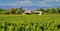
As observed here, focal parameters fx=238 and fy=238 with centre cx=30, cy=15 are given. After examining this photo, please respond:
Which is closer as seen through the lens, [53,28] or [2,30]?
[2,30]

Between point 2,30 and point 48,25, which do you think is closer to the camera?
point 2,30

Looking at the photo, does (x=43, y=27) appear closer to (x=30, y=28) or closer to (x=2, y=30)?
(x=30, y=28)

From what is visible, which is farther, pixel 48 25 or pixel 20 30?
pixel 48 25

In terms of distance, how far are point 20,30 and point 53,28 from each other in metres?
1.25

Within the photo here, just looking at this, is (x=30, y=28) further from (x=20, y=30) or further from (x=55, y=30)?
(x=55, y=30)

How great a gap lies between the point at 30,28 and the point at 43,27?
0.57 m

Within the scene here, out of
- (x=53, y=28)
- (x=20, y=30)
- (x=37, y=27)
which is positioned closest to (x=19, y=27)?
(x=20, y=30)

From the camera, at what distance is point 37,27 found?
8312 mm

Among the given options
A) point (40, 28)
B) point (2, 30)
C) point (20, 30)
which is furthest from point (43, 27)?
point (2, 30)

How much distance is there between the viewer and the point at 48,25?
889cm

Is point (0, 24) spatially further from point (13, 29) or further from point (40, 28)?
point (40, 28)

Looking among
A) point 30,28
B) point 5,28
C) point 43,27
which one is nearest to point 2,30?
point 5,28

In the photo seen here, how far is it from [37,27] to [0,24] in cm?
130

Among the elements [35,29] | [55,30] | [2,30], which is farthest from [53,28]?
[2,30]
